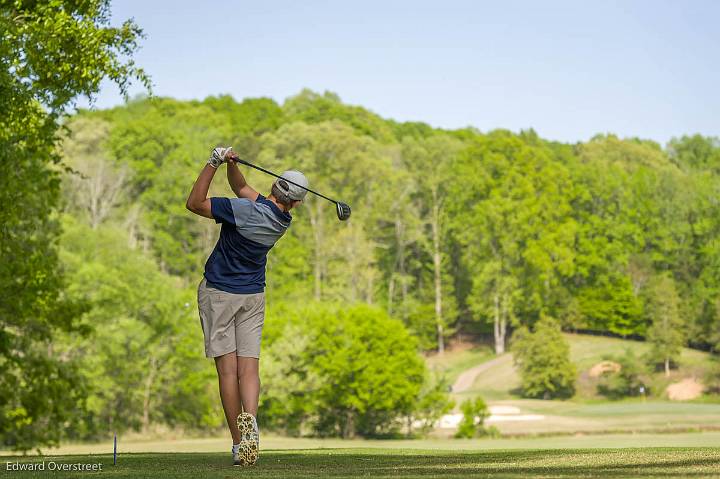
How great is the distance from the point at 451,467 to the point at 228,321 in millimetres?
2061

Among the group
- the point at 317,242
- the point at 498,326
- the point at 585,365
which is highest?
the point at 317,242

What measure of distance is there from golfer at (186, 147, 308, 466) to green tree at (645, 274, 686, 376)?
5970 cm

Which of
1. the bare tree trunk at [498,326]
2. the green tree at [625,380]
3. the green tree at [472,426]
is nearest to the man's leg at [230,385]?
the green tree at [472,426]

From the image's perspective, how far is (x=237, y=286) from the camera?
8.41m

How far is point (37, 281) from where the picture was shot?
62.8 ft

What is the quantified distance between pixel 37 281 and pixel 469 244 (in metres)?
60.9

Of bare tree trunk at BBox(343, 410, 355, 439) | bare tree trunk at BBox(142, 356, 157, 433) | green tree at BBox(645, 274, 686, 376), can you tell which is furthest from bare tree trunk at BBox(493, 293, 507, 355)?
bare tree trunk at BBox(142, 356, 157, 433)

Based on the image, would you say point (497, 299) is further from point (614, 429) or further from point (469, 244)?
point (614, 429)

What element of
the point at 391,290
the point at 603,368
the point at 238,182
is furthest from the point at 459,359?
the point at 238,182

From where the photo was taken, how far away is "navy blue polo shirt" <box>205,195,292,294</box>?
828 centimetres

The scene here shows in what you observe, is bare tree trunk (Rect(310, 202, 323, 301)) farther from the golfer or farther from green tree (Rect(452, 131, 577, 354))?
the golfer

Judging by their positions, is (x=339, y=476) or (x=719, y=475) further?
(x=339, y=476)

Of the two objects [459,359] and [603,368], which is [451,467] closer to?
[603,368]

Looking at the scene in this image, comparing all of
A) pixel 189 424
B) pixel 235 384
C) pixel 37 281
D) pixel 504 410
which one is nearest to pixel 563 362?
pixel 504 410
